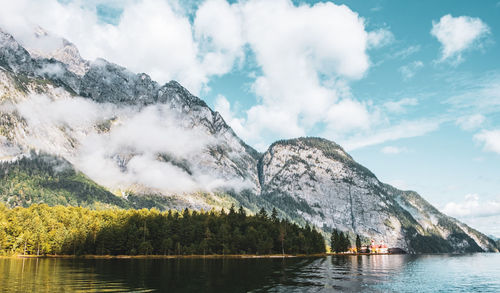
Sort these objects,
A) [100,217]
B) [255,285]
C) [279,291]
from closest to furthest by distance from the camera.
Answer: [279,291]
[255,285]
[100,217]

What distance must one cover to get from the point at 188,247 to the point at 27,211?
95.9 metres

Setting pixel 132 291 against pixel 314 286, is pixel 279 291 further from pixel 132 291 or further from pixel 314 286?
pixel 132 291

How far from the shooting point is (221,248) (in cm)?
19312

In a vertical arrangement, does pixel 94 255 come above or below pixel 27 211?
below

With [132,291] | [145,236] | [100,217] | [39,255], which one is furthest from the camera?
[100,217]

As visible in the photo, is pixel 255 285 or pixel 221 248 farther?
pixel 221 248

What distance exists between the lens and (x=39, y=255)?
6486 inches

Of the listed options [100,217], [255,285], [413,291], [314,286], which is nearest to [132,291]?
[255,285]

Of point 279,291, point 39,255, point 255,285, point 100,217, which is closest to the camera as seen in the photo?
point 279,291

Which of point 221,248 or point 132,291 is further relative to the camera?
point 221,248

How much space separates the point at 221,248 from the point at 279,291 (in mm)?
141310

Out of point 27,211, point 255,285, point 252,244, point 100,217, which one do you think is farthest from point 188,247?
point 255,285

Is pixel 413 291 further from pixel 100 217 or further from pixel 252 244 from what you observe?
pixel 100 217

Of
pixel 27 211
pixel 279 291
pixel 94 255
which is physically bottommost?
pixel 94 255
